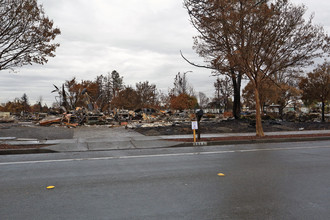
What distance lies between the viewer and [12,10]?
1220 cm

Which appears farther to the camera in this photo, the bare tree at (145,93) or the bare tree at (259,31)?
the bare tree at (145,93)

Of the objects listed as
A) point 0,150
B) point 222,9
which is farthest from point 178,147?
point 222,9

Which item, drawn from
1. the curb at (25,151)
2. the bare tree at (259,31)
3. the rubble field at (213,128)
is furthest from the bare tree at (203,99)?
the curb at (25,151)

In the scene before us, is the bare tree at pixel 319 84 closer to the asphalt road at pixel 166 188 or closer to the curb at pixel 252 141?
the curb at pixel 252 141

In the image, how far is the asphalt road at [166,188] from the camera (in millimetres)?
4098

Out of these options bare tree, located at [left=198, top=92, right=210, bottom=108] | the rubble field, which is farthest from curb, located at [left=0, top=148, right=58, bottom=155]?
bare tree, located at [left=198, top=92, right=210, bottom=108]

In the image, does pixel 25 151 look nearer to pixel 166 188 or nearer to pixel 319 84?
pixel 166 188

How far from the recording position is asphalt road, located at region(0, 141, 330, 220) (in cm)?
410

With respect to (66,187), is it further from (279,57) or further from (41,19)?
(279,57)

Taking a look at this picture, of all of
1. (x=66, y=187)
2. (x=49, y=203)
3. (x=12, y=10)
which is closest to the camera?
(x=49, y=203)

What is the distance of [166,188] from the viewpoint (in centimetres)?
535

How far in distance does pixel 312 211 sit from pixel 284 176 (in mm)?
2237

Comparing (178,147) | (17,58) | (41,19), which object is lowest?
(178,147)

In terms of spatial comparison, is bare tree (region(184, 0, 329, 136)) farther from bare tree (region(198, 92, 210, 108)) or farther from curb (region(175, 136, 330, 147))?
bare tree (region(198, 92, 210, 108))
